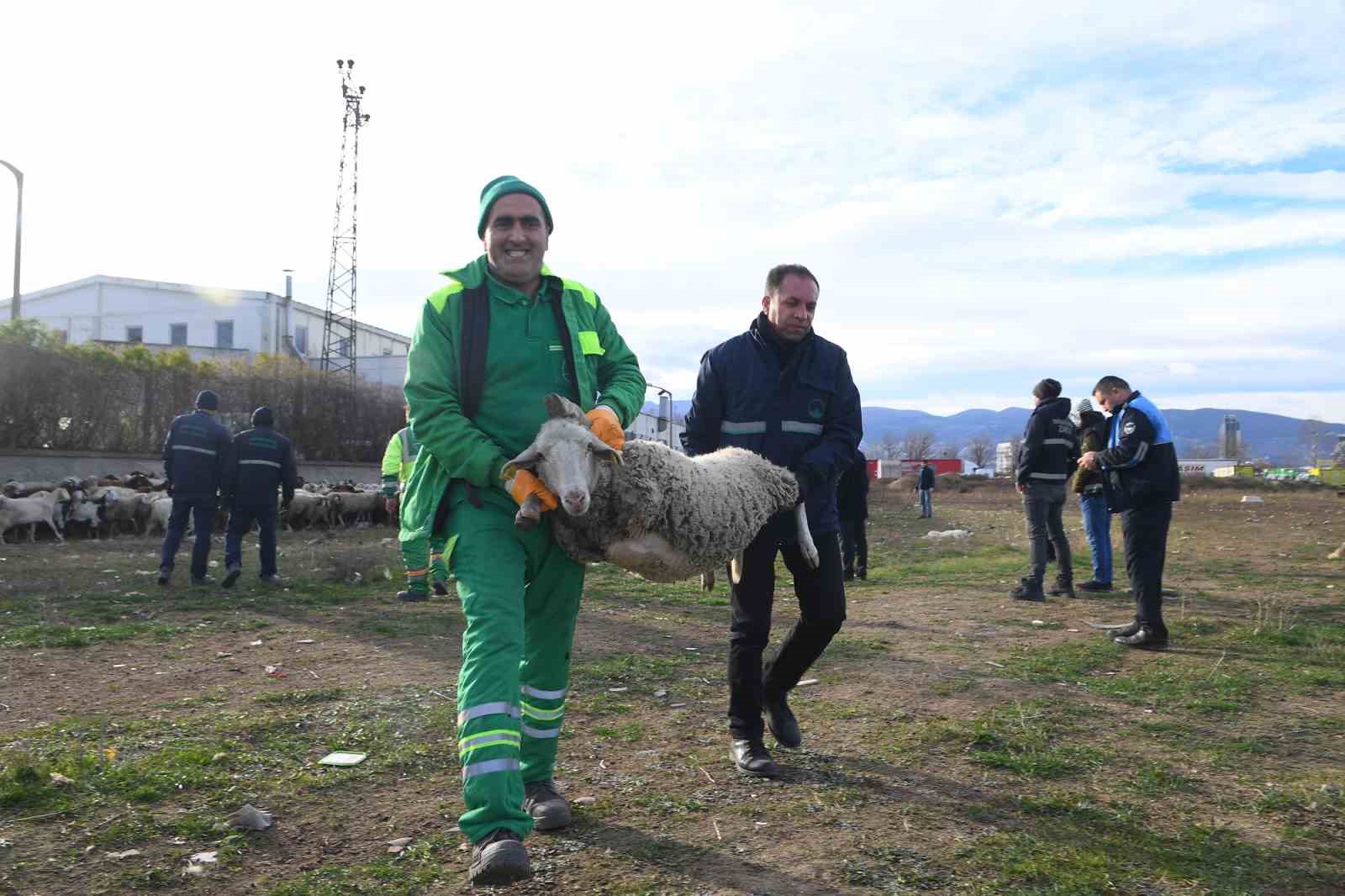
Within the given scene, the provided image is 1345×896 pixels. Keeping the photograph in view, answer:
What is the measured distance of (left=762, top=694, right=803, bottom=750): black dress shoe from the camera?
4.42 metres

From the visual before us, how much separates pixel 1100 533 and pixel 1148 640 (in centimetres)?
352

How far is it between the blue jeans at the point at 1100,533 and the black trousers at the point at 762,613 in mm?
6798

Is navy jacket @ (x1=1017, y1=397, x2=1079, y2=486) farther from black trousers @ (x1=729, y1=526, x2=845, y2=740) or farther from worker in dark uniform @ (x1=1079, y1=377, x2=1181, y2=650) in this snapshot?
black trousers @ (x1=729, y1=526, x2=845, y2=740)

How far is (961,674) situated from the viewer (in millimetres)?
5969

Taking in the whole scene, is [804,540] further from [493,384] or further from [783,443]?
[493,384]

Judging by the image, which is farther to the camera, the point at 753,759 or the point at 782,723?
the point at 782,723

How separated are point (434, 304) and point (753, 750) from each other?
2395 millimetres

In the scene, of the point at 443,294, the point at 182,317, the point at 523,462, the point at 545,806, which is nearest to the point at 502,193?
the point at 443,294

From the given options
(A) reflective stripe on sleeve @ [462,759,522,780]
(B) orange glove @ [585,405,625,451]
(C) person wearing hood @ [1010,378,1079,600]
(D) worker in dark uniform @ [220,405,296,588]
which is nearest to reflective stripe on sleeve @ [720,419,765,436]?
(B) orange glove @ [585,405,625,451]

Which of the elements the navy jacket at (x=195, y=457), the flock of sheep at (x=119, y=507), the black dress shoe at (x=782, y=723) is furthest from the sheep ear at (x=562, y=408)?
the flock of sheep at (x=119, y=507)

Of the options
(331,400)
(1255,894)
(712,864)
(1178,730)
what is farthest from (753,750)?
(331,400)

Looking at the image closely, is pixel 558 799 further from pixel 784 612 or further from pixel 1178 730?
pixel 784 612

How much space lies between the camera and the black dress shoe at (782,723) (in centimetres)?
442

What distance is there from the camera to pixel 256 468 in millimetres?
10477
